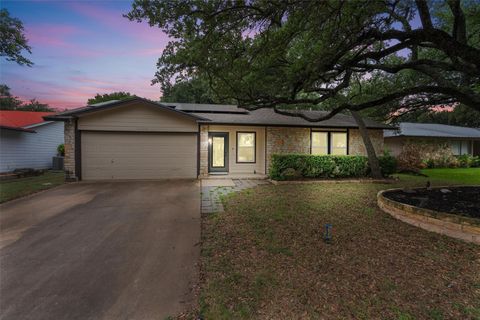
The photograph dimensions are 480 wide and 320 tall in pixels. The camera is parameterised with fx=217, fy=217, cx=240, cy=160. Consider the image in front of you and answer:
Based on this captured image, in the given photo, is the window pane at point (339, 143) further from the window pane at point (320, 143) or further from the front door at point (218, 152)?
the front door at point (218, 152)

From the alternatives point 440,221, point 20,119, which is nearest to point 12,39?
point 20,119

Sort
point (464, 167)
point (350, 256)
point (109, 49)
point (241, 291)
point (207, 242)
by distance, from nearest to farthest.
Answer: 1. point (241, 291)
2. point (350, 256)
3. point (207, 242)
4. point (109, 49)
5. point (464, 167)

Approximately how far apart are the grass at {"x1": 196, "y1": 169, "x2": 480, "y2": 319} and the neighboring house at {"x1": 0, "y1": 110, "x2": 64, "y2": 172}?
1365 cm

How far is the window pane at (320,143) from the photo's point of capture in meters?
12.2

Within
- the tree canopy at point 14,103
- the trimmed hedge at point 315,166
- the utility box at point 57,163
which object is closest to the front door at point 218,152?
the trimmed hedge at point 315,166

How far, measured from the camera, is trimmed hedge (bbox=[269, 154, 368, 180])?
980 centimetres

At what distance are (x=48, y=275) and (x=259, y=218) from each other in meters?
3.64

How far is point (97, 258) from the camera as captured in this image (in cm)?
331

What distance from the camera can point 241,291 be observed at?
247cm

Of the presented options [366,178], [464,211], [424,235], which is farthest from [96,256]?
[366,178]

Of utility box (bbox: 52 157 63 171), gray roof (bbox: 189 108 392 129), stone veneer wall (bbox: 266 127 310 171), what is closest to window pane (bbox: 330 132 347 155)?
gray roof (bbox: 189 108 392 129)

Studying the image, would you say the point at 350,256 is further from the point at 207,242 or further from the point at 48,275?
the point at 48,275

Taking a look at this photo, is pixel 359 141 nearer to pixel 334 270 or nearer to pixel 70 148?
pixel 334 270

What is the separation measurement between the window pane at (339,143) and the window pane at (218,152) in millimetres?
6215
